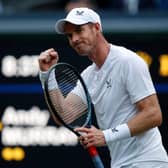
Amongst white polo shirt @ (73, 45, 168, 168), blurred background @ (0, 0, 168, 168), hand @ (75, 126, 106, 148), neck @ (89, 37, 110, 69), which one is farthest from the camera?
blurred background @ (0, 0, 168, 168)

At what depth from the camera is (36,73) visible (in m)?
8.64

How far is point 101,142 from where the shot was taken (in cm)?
564

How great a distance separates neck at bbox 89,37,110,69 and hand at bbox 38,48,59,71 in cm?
22

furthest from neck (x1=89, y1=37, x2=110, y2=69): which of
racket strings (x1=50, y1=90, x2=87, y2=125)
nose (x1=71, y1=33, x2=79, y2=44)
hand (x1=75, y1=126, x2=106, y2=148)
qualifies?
Result: hand (x1=75, y1=126, x2=106, y2=148)

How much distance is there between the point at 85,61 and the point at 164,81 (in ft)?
2.27

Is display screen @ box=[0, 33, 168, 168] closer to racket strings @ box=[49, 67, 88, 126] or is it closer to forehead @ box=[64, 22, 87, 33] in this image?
racket strings @ box=[49, 67, 88, 126]

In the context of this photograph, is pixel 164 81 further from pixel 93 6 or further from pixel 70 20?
pixel 70 20

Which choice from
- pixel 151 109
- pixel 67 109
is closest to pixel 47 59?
pixel 67 109

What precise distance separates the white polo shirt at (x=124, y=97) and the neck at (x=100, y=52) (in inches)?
1.1

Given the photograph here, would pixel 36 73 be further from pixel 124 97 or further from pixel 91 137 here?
pixel 91 137

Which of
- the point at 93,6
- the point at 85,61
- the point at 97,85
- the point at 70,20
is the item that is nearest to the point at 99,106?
the point at 97,85

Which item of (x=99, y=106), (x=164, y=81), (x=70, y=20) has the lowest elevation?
(x=164, y=81)

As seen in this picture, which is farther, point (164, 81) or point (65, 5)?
point (65, 5)

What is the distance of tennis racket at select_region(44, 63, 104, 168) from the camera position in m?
5.79
